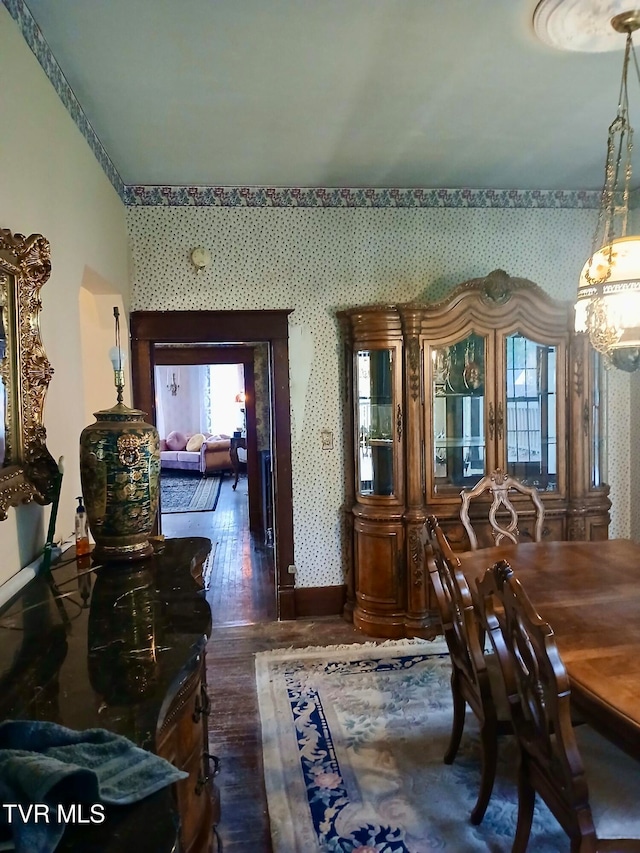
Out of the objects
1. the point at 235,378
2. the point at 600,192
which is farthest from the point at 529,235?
the point at 235,378

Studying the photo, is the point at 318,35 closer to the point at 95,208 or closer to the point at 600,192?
the point at 95,208

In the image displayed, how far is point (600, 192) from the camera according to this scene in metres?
4.27

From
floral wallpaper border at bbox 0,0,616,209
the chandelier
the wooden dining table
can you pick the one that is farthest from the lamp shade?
floral wallpaper border at bbox 0,0,616,209

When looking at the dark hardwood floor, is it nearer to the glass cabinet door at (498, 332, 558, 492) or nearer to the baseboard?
the baseboard

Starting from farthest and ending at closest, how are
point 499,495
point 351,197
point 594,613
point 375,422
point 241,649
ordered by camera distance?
point 351,197, point 375,422, point 241,649, point 499,495, point 594,613

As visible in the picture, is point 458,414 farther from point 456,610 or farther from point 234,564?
point 234,564

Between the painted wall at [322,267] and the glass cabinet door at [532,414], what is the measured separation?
68 centimetres

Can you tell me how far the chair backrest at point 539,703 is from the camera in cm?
142

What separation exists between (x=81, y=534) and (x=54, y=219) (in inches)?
46.9

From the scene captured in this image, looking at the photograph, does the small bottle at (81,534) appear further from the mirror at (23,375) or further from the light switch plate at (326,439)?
the light switch plate at (326,439)

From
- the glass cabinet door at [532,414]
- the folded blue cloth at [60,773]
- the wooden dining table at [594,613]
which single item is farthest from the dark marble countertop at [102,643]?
the glass cabinet door at [532,414]

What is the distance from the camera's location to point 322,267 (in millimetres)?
4039

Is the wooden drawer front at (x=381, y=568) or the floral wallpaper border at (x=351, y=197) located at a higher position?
the floral wallpaper border at (x=351, y=197)

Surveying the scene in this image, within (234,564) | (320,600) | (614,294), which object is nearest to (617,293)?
(614,294)
